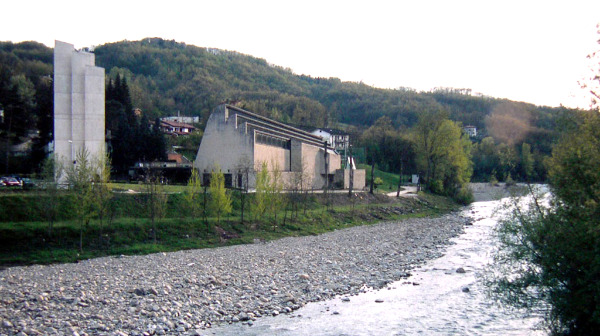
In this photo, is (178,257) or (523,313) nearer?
(523,313)

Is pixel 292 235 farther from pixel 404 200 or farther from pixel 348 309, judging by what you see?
pixel 404 200

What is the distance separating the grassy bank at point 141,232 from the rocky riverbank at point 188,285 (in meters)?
1.68

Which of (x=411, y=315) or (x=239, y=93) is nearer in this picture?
(x=411, y=315)

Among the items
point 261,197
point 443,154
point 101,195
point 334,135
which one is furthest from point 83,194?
point 334,135

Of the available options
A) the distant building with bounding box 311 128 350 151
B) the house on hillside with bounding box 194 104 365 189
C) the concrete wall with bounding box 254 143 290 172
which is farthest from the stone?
the distant building with bounding box 311 128 350 151

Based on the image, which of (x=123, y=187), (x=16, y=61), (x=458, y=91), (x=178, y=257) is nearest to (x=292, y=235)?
(x=178, y=257)

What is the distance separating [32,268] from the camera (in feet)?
72.0

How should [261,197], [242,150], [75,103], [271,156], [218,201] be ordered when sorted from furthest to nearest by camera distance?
1. [271,156]
2. [242,150]
3. [75,103]
4. [261,197]
5. [218,201]

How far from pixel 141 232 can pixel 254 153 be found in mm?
21091

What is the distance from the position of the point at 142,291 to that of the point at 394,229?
2666 centimetres

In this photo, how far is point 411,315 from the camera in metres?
15.7

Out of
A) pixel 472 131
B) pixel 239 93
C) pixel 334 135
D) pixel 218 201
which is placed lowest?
pixel 218 201

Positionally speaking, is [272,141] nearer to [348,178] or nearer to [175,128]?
[348,178]

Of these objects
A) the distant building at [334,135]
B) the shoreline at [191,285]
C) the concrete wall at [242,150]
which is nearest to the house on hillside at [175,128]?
the distant building at [334,135]
